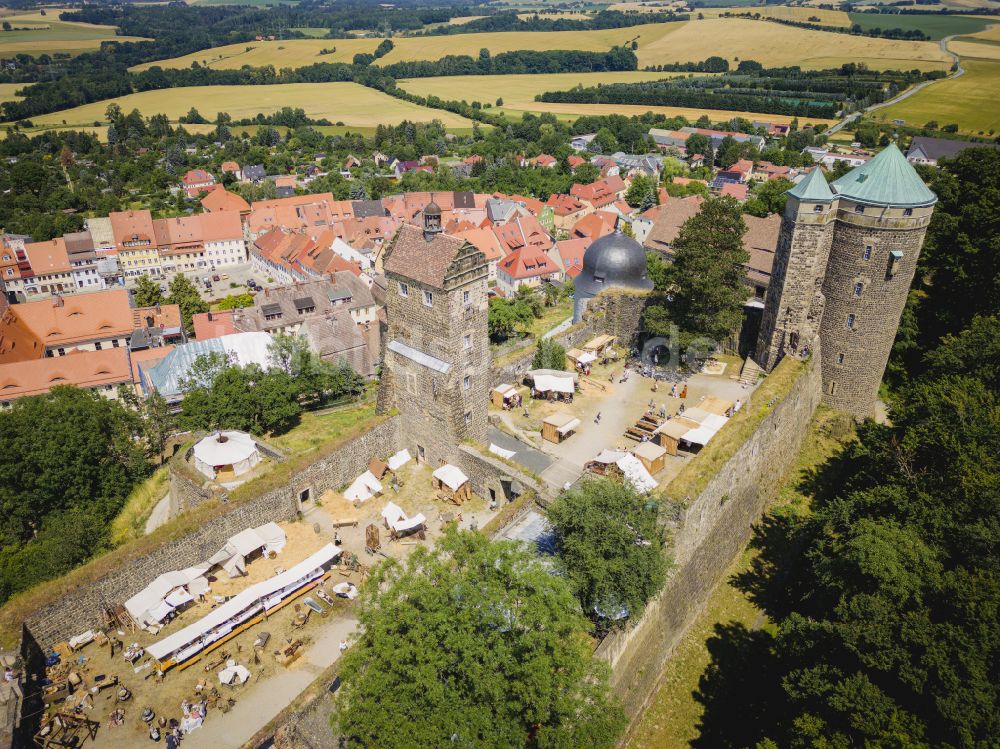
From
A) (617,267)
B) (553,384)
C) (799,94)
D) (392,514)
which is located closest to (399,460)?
(392,514)

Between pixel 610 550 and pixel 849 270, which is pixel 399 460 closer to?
pixel 610 550

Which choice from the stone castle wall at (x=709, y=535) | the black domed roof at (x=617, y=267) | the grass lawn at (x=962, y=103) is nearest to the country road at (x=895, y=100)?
the grass lawn at (x=962, y=103)

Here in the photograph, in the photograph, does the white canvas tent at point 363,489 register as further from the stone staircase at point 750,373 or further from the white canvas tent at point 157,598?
the stone staircase at point 750,373

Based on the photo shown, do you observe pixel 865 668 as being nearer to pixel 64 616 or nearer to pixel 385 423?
pixel 385 423

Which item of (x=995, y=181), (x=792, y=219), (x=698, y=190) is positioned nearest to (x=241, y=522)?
(x=792, y=219)

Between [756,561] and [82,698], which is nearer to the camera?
[82,698]
